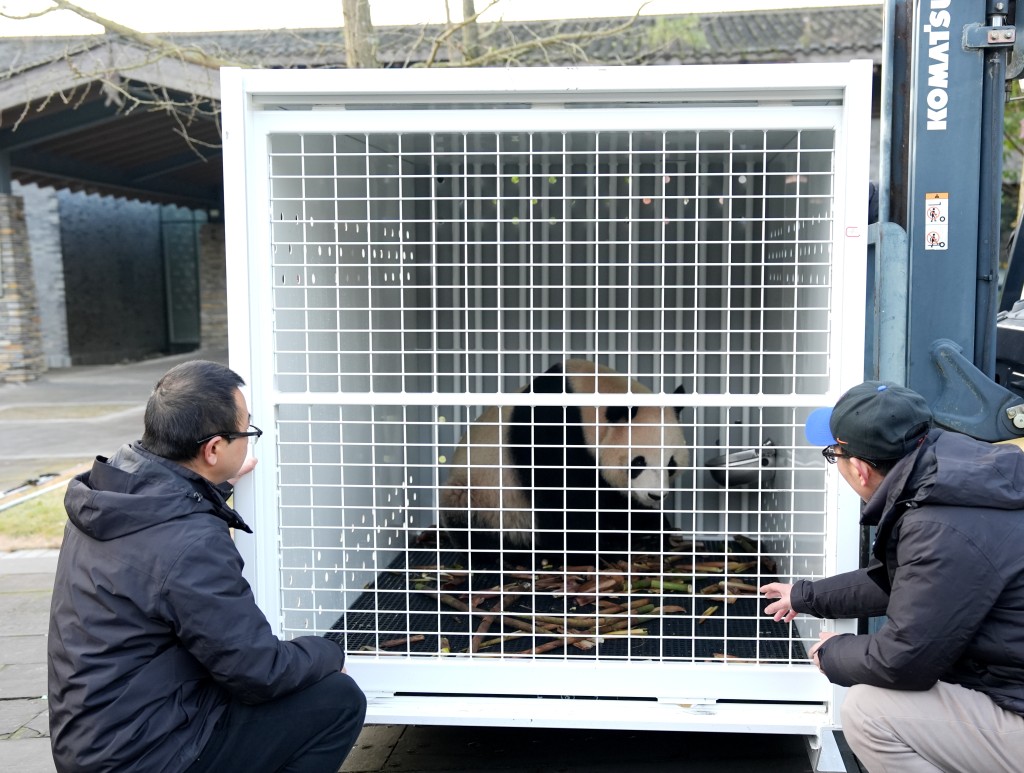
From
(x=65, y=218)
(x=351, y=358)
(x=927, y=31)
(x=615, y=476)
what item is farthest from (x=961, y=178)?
(x=65, y=218)

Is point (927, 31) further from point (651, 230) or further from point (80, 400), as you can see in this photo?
point (80, 400)

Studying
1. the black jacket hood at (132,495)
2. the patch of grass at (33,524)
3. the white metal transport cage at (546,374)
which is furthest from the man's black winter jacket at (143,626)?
the patch of grass at (33,524)

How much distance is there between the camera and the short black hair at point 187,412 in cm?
240

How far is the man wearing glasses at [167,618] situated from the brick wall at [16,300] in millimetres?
13229

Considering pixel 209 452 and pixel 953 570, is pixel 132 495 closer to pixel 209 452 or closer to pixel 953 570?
pixel 209 452

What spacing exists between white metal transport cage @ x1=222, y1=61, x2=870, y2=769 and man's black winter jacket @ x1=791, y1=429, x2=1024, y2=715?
0.57 meters

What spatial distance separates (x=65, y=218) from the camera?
59.0ft

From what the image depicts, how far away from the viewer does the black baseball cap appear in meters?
2.31

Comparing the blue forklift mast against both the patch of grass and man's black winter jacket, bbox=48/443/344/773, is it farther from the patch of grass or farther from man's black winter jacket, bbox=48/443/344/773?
the patch of grass

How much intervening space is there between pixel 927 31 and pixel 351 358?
2.56 meters

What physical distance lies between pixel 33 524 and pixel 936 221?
5.93 metres

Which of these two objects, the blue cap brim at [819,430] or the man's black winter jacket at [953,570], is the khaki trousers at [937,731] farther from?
the blue cap brim at [819,430]

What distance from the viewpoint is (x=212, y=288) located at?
19.1 metres

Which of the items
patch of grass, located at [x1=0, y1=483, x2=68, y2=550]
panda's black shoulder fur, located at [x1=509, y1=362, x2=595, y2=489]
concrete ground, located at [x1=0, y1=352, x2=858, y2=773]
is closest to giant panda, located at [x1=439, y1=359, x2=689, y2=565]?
panda's black shoulder fur, located at [x1=509, y1=362, x2=595, y2=489]
